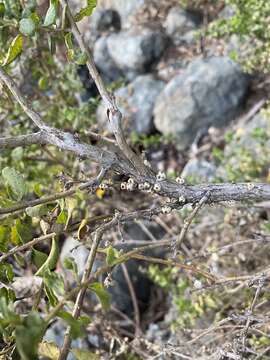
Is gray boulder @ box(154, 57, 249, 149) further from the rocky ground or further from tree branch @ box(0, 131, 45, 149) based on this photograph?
tree branch @ box(0, 131, 45, 149)

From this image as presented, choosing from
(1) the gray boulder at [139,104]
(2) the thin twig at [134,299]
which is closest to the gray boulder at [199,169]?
(1) the gray boulder at [139,104]

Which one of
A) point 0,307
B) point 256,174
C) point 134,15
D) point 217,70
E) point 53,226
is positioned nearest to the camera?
point 0,307

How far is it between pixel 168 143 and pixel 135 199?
571 millimetres

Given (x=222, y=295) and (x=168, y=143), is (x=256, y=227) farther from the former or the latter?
(x=168, y=143)

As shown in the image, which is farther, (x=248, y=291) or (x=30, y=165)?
(x=30, y=165)

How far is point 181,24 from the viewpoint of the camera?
13.7 ft

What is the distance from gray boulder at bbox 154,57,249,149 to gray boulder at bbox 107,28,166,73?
0.60 m

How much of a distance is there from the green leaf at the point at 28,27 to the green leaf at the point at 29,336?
686 mm

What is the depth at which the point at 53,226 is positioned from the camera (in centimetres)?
129

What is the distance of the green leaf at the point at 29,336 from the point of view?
79 centimetres

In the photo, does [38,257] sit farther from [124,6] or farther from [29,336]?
[124,6]

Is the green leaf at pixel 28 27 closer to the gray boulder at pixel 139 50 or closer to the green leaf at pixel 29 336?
the green leaf at pixel 29 336

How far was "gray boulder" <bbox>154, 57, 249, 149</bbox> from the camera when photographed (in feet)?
11.9

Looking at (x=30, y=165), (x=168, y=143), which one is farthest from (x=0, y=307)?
(x=168, y=143)
